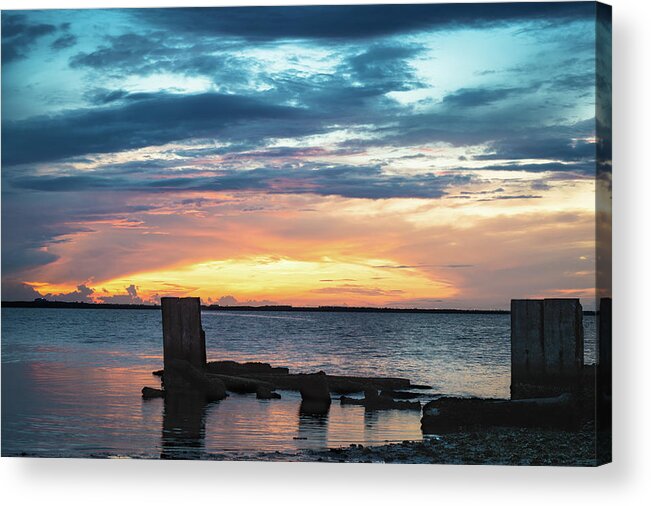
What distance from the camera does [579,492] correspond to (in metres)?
8.74

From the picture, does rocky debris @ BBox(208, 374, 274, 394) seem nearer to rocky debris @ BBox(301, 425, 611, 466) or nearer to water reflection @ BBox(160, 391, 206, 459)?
water reflection @ BBox(160, 391, 206, 459)

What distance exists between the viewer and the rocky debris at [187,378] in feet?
36.8

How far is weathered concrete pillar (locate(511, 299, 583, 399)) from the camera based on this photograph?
31.6 feet

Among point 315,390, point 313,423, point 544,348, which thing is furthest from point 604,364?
point 315,390

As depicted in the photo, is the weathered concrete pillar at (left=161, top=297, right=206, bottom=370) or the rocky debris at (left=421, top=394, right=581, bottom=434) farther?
the weathered concrete pillar at (left=161, top=297, right=206, bottom=370)

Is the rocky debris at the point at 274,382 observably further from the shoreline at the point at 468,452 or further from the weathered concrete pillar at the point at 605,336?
the weathered concrete pillar at the point at 605,336

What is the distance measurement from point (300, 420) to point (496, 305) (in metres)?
2.27

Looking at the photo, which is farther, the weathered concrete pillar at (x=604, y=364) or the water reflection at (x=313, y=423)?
the water reflection at (x=313, y=423)

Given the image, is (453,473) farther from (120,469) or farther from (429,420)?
(120,469)

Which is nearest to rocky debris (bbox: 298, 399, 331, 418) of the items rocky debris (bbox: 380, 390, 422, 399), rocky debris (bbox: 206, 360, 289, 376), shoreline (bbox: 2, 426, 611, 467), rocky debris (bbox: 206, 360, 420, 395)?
rocky debris (bbox: 206, 360, 420, 395)

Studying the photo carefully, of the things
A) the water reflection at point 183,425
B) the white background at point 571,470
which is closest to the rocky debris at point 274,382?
the water reflection at point 183,425

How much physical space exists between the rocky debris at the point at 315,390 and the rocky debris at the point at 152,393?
1.72 meters

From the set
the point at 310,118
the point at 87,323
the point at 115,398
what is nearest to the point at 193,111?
the point at 310,118

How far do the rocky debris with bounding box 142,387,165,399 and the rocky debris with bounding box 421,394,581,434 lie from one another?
2526mm
